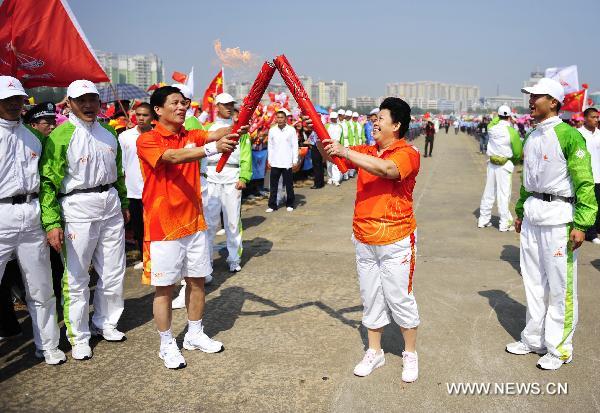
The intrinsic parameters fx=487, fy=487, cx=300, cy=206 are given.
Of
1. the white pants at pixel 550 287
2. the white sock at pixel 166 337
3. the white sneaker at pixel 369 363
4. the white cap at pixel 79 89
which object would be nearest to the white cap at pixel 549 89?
the white pants at pixel 550 287

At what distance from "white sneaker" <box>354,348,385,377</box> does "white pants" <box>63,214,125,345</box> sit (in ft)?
6.99

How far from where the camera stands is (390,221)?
3.25m

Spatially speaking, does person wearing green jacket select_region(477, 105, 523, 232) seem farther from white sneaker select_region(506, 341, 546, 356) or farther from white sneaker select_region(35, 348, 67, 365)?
white sneaker select_region(35, 348, 67, 365)

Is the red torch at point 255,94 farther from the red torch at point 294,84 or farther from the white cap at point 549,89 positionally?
the white cap at point 549,89

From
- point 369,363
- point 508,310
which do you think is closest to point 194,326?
point 369,363

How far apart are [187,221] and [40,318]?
1366mm

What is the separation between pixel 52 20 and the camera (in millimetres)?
4559

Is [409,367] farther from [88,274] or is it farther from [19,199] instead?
[19,199]

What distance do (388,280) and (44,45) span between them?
3.76 meters

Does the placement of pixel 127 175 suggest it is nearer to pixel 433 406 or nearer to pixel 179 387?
pixel 179 387

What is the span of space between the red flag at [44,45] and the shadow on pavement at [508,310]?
14.5 feet

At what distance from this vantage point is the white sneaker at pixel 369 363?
3.47 meters

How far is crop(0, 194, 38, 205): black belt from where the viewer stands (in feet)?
11.5

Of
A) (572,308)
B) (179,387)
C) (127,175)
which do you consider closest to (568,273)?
(572,308)
